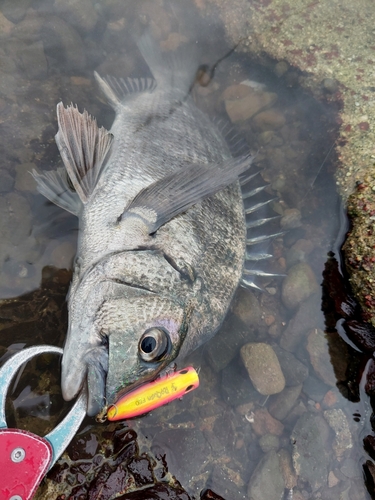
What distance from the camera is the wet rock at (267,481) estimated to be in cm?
300

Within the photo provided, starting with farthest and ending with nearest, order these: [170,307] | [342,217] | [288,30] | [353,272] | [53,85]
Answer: [288,30] < [53,85] < [342,217] < [353,272] < [170,307]

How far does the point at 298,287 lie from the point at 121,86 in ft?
9.16

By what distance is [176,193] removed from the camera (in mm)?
2537

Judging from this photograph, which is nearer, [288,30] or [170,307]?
[170,307]

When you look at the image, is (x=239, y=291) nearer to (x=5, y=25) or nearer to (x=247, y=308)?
(x=247, y=308)

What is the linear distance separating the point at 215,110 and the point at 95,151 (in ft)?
6.29

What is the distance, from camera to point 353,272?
10.5ft

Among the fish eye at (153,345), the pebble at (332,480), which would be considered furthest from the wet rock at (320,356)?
the fish eye at (153,345)

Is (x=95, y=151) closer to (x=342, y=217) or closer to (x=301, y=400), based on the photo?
(x=342, y=217)

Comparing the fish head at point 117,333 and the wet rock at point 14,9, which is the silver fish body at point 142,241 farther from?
the wet rock at point 14,9

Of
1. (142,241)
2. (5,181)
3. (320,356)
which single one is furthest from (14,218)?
(320,356)

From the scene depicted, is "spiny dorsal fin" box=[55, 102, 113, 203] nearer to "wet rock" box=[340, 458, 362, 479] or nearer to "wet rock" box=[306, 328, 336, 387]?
"wet rock" box=[306, 328, 336, 387]

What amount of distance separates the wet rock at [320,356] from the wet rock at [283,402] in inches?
10.7

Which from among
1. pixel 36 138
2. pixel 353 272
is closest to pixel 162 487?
pixel 353 272
